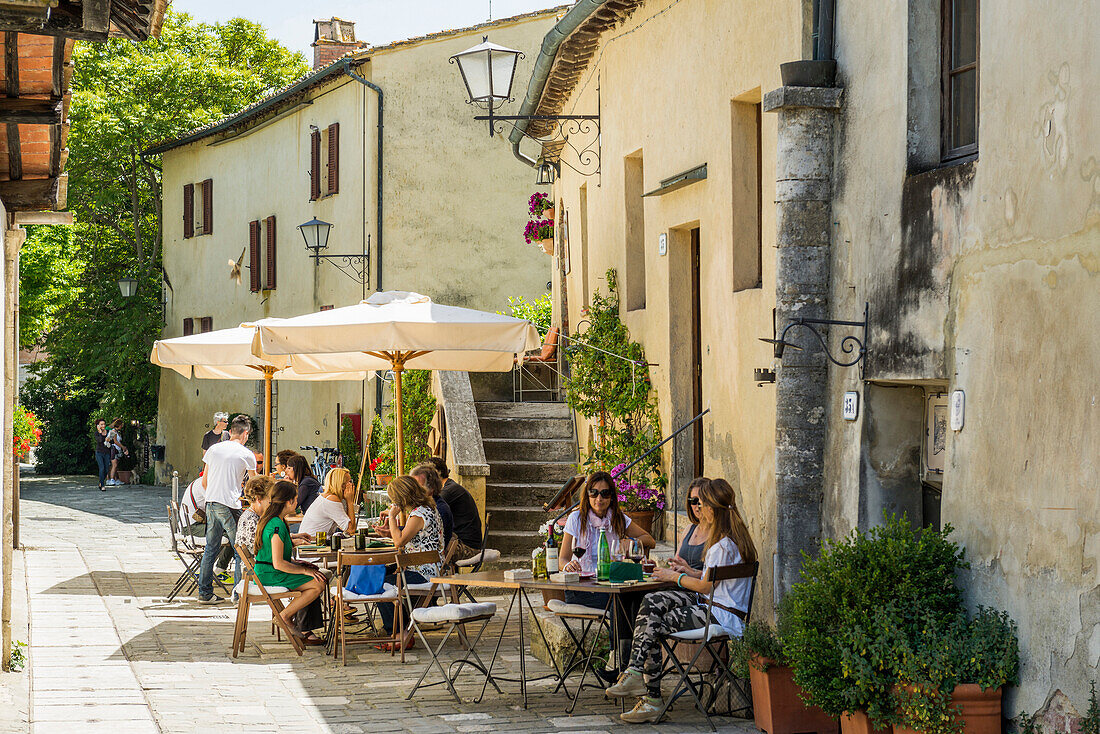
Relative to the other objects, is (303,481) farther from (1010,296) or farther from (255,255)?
(255,255)

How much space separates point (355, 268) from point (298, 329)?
12.3 m

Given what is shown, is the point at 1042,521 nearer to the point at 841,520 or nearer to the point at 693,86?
the point at 841,520

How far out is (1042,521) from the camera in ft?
18.1

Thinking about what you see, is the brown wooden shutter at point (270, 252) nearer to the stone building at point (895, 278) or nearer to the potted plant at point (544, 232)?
the potted plant at point (544, 232)

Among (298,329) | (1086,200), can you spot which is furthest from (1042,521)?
(298,329)

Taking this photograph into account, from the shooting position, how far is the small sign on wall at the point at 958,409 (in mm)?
6160

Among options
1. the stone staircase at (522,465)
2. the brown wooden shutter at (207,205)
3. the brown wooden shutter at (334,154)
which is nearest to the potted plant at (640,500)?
the stone staircase at (522,465)

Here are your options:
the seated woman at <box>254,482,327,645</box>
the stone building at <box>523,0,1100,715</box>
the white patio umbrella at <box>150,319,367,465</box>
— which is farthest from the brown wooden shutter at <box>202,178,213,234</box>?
the seated woman at <box>254,482,327,645</box>

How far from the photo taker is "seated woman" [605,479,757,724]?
720 centimetres

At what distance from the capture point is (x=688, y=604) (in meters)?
7.43

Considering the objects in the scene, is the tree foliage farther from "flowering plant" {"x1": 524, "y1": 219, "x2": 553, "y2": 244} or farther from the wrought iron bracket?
the wrought iron bracket

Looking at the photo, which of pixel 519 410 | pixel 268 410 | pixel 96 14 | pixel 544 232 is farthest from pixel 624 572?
pixel 544 232

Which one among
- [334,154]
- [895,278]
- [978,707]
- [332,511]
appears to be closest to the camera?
[978,707]

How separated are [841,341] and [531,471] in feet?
22.8
